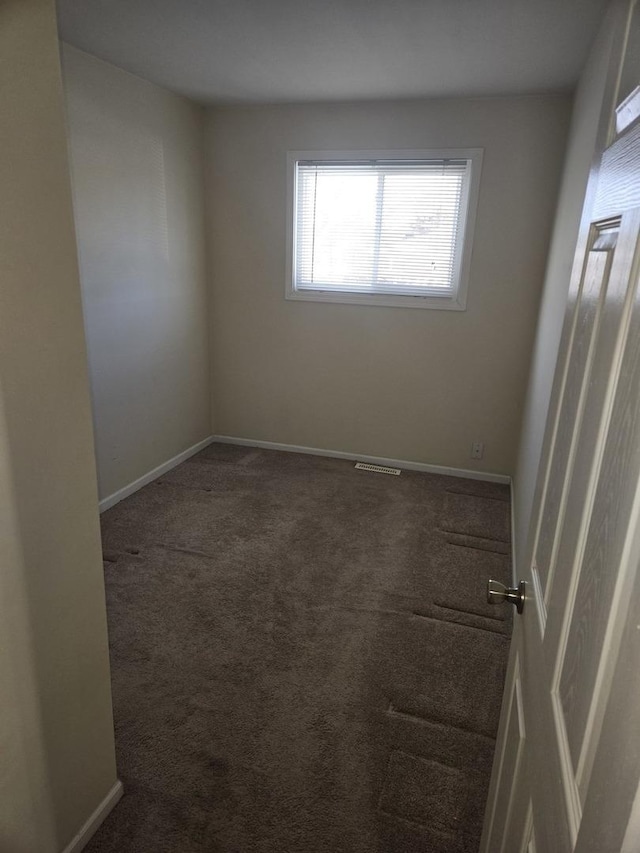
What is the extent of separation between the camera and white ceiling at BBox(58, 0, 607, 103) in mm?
2107

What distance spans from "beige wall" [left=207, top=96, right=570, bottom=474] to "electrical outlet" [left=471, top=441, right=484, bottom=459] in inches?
1.4

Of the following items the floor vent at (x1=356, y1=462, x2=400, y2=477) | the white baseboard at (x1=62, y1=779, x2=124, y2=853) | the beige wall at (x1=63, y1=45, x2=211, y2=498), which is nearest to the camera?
the white baseboard at (x1=62, y1=779, x2=124, y2=853)

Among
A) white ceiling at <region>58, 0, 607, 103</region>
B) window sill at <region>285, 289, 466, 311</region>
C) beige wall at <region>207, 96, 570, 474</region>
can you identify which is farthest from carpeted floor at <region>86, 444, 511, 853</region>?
white ceiling at <region>58, 0, 607, 103</region>

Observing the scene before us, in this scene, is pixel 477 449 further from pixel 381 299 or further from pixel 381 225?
pixel 381 225

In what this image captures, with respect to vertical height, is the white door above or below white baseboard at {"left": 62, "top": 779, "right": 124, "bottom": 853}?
above

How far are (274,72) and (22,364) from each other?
103 inches

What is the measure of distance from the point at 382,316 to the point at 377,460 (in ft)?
3.67

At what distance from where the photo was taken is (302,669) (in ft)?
6.91

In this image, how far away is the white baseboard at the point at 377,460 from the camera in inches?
156

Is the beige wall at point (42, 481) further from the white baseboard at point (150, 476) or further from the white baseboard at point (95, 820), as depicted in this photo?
the white baseboard at point (150, 476)

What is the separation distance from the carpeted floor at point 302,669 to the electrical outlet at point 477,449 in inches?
18.5

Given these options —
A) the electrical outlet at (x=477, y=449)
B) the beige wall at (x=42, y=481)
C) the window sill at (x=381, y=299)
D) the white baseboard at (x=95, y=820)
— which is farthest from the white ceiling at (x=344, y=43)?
the white baseboard at (x=95, y=820)

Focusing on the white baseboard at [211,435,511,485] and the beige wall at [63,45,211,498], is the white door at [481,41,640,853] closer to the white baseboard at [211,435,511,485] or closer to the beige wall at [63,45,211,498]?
the beige wall at [63,45,211,498]

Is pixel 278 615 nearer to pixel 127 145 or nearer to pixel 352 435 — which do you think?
pixel 352 435
